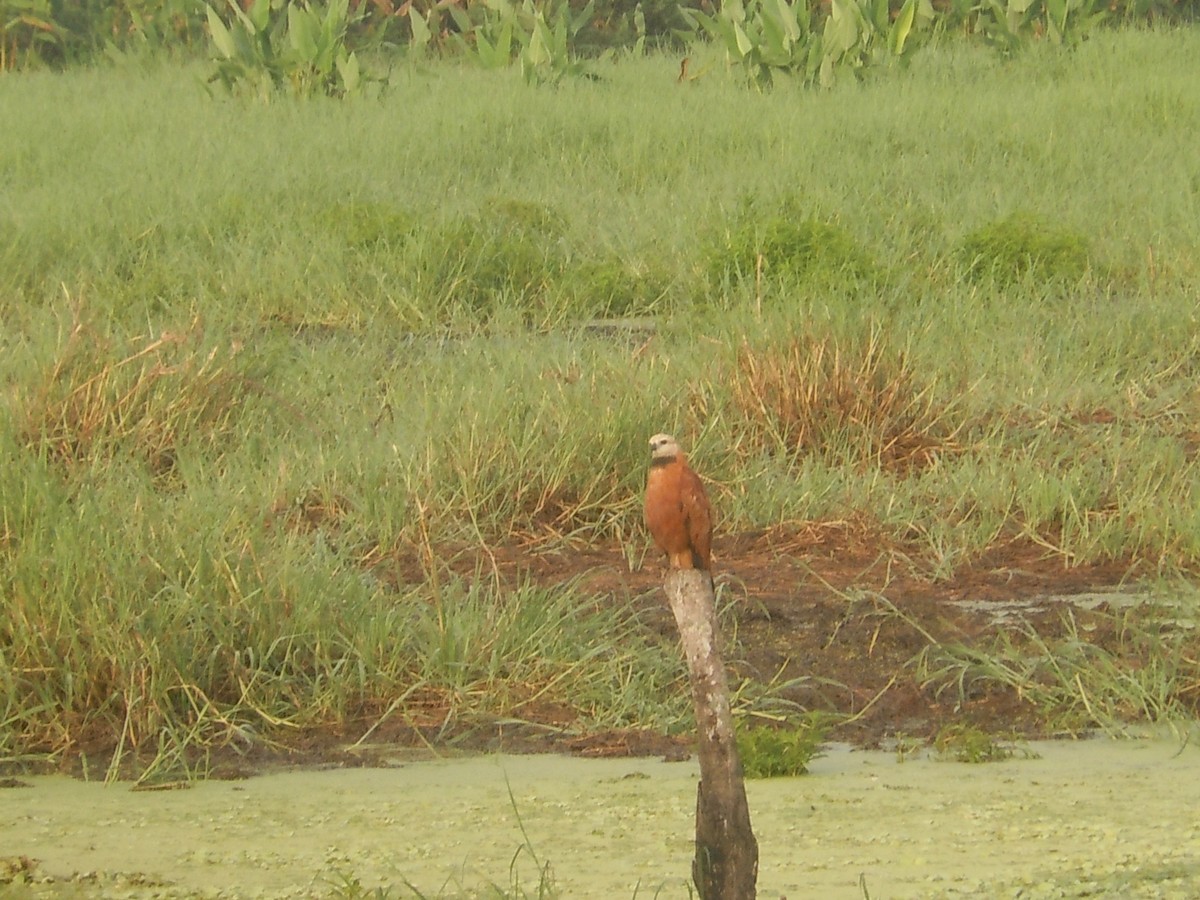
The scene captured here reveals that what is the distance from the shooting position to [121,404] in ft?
17.1

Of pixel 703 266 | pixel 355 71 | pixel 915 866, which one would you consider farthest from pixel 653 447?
pixel 355 71

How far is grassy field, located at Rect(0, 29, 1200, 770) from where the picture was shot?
3.83 meters

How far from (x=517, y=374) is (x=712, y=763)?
333 cm

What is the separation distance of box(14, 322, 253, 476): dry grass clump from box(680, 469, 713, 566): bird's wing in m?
3.14

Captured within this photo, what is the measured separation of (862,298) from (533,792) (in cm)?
308

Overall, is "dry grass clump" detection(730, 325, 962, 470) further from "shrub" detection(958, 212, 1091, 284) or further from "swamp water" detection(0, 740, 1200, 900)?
"swamp water" detection(0, 740, 1200, 900)

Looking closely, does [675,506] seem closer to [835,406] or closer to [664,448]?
[664,448]

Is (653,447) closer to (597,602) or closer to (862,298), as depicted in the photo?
(597,602)

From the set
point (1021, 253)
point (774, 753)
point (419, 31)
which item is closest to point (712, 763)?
point (774, 753)

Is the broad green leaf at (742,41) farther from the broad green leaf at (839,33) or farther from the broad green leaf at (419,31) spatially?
the broad green leaf at (419,31)

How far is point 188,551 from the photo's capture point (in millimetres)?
3912

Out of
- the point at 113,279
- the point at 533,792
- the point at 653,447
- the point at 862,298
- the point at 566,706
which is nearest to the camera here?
the point at 653,447

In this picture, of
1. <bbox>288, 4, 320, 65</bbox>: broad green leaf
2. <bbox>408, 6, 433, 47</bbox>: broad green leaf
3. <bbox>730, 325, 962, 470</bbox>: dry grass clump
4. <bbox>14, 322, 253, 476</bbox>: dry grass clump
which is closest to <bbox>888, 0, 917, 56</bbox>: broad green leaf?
<bbox>288, 4, 320, 65</bbox>: broad green leaf

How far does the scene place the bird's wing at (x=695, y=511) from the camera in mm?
2092
